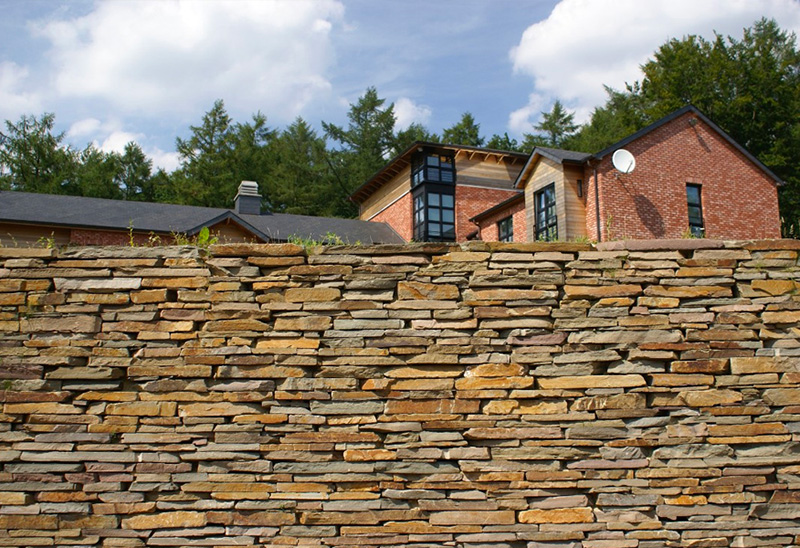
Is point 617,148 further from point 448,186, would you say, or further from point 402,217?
point 402,217

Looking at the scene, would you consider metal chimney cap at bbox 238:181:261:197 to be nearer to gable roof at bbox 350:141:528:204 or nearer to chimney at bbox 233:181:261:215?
chimney at bbox 233:181:261:215

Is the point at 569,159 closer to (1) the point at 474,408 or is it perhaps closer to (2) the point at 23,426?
(1) the point at 474,408

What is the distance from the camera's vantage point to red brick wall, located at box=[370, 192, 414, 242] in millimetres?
26016

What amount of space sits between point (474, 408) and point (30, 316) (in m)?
3.30

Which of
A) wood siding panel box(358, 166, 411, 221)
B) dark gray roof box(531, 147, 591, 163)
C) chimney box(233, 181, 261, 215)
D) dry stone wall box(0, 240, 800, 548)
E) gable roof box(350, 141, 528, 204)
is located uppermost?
gable roof box(350, 141, 528, 204)

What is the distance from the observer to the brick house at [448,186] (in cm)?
2486

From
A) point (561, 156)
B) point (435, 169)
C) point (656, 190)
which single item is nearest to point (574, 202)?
point (561, 156)

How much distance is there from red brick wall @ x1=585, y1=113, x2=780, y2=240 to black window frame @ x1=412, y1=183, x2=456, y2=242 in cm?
842

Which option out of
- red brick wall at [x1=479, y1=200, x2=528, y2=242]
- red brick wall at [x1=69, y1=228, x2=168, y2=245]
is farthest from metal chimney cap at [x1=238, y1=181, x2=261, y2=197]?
red brick wall at [x1=479, y1=200, x2=528, y2=242]

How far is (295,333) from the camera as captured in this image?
4.32m

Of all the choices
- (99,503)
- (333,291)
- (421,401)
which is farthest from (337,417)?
(99,503)

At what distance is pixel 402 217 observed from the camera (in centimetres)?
2669

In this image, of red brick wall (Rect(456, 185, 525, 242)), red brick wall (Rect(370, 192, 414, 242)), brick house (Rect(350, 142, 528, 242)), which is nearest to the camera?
brick house (Rect(350, 142, 528, 242))

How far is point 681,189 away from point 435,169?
1018cm
